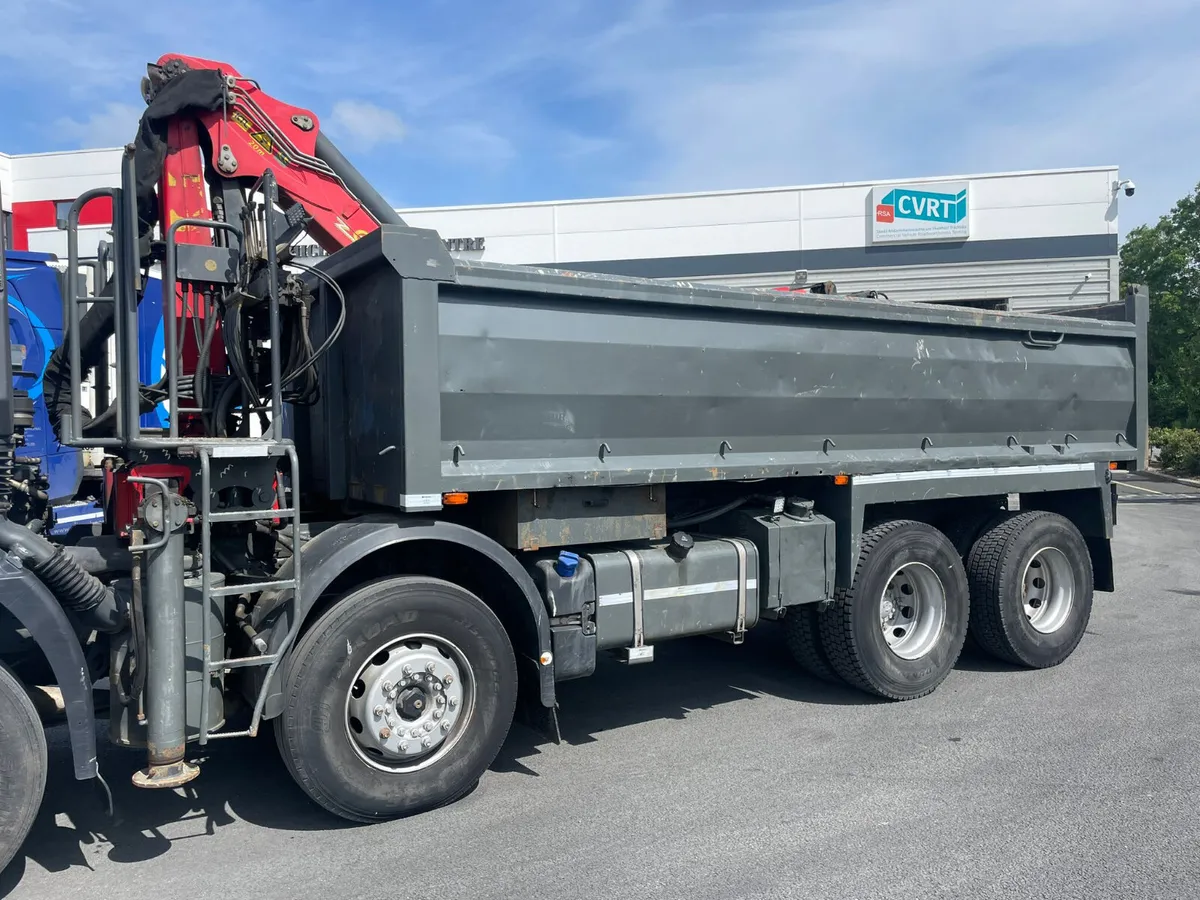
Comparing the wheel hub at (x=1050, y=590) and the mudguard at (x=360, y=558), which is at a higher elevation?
the mudguard at (x=360, y=558)

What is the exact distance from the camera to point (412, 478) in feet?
14.3

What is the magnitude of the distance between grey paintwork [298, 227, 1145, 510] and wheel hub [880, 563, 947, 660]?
2.65 feet

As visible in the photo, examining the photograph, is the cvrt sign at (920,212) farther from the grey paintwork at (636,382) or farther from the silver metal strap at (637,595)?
the silver metal strap at (637,595)

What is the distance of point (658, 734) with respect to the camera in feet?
18.2

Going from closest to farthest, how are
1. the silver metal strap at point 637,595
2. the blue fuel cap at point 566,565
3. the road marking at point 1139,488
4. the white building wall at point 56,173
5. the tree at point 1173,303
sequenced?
the blue fuel cap at point 566,565 → the silver metal strap at point 637,595 → the white building wall at point 56,173 → the road marking at point 1139,488 → the tree at point 1173,303

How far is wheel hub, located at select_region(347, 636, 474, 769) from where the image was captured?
4.30 metres

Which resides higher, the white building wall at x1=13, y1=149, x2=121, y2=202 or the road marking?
the white building wall at x1=13, y1=149, x2=121, y2=202

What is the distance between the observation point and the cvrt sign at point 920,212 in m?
20.8

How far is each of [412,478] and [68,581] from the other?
1446 millimetres

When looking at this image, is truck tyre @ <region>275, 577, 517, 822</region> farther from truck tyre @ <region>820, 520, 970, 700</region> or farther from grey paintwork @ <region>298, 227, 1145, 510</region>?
truck tyre @ <region>820, 520, 970, 700</region>

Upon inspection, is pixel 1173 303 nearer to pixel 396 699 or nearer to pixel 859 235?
pixel 859 235

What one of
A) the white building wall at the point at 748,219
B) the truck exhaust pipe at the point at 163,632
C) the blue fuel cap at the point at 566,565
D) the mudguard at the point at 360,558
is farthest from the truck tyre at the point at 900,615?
the white building wall at the point at 748,219

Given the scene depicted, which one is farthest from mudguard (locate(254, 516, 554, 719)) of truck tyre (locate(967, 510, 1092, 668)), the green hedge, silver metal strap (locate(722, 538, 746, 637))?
the green hedge

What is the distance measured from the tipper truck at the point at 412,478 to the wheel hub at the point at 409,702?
0.6 inches
